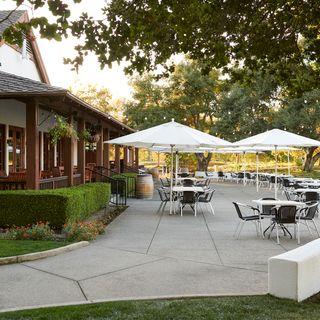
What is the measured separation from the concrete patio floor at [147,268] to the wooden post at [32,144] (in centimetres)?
222

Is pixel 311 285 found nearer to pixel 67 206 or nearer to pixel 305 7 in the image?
pixel 305 7

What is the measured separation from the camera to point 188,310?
500 cm

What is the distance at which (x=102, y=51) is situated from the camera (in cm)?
558

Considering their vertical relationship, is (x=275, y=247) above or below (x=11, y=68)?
below

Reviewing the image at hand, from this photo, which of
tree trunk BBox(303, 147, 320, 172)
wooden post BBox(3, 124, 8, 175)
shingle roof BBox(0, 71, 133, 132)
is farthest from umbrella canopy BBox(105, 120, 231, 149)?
tree trunk BBox(303, 147, 320, 172)

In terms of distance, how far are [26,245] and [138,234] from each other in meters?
2.79

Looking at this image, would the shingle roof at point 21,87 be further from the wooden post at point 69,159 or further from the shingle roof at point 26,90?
the wooden post at point 69,159

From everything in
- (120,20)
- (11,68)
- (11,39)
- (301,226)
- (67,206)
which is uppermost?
(11,68)

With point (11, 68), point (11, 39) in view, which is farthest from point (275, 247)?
point (11, 68)

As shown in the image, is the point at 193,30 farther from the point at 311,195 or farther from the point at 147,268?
the point at 311,195

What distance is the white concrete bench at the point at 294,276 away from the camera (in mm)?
5496

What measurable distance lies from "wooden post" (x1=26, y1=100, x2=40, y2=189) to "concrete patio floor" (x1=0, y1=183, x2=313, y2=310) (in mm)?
2222

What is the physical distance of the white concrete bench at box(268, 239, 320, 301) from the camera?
5.50 meters

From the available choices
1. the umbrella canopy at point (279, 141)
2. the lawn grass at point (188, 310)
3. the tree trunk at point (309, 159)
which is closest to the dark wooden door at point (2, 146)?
the umbrella canopy at point (279, 141)
